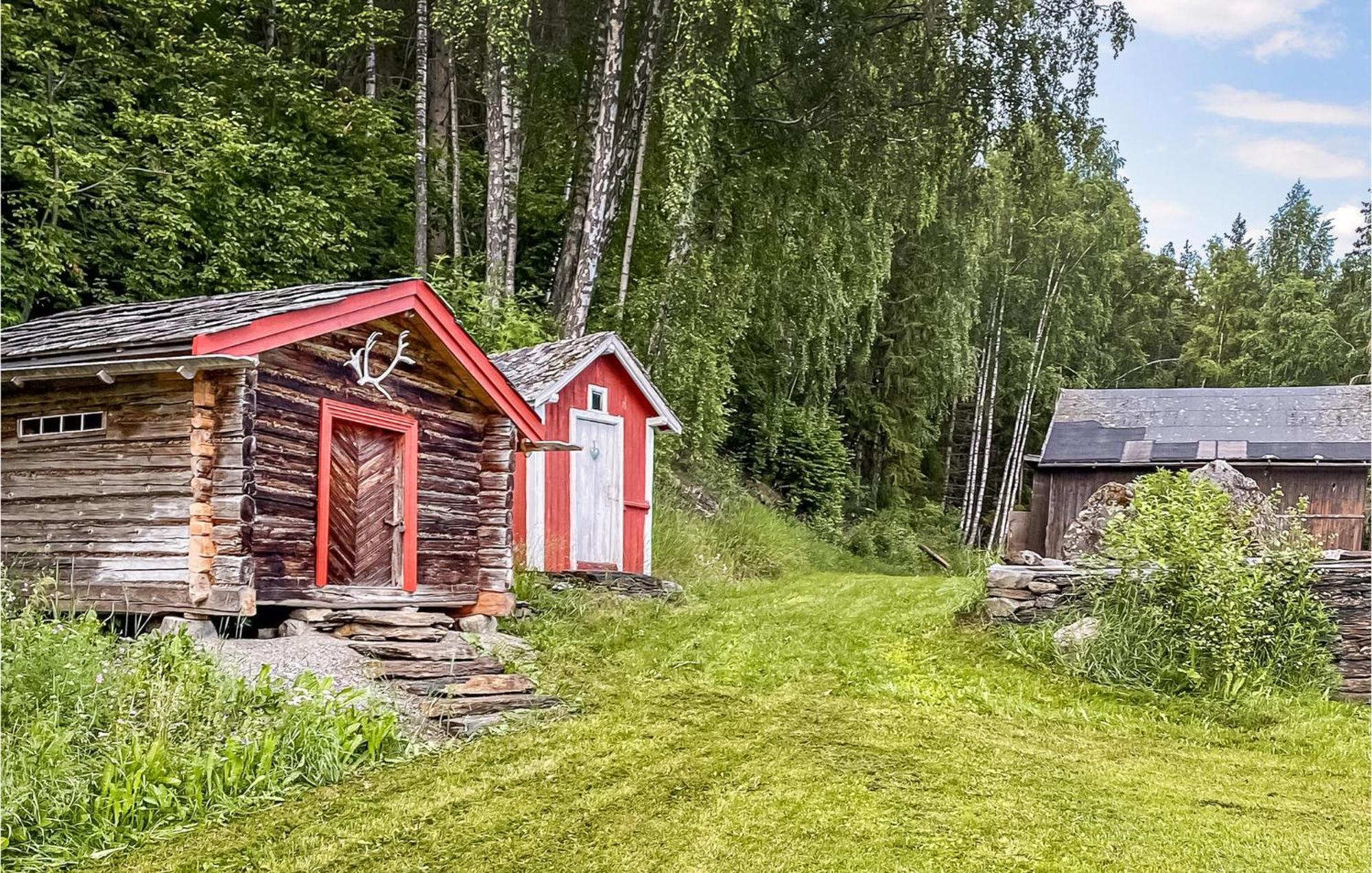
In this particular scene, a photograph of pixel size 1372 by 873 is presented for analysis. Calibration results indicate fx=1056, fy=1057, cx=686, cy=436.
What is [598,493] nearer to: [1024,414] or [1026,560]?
[1026,560]

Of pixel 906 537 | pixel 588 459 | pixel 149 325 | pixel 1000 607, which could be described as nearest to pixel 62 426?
pixel 149 325

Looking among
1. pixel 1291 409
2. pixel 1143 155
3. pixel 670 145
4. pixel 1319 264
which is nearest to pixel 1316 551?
pixel 670 145

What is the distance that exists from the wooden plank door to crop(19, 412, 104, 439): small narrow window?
1815mm

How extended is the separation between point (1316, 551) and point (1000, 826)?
5.08 m

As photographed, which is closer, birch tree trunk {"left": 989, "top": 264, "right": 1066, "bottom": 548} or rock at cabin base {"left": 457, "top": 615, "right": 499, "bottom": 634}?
rock at cabin base {"left": 457, "top": 615, "right": 499, "bottom": 634}

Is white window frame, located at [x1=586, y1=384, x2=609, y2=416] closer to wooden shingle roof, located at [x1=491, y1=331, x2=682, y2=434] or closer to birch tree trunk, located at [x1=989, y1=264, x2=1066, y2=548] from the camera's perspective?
wooden shingle roof, located at [x1=491, y1=331, x2=682, y2=434]

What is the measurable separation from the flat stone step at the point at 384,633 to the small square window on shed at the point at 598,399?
563cm

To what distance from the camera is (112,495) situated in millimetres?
8219

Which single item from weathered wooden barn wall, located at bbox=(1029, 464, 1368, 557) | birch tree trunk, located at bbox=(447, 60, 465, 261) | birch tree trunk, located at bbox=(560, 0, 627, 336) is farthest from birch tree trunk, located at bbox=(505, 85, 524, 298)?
weathered wooden barn wall, located at bbox=(1029, 464, 1368, 557)

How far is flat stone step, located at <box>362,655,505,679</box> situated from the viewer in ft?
23.8

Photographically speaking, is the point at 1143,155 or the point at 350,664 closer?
the point at 350,664

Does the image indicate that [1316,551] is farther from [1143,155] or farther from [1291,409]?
[1143,155]

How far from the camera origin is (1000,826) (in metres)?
5.27

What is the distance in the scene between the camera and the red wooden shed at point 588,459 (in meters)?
12.7
